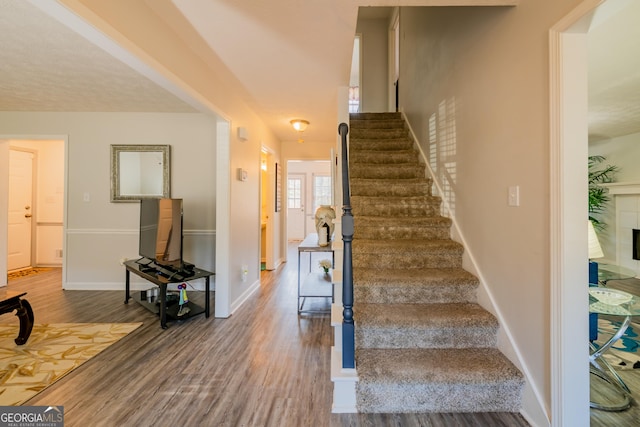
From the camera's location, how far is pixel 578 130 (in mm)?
1238

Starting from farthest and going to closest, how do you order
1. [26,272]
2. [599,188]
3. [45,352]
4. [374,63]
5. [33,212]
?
[374,63], [33,212], [26,272], [599,188], [45,352]

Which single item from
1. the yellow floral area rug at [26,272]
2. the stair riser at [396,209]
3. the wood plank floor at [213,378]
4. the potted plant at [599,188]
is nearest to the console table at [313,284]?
the wood plank floor at [213,378]

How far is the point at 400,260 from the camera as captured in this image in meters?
2.28

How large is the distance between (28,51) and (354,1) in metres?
2.55

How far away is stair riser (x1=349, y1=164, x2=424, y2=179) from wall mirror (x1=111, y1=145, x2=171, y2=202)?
2.56 meters

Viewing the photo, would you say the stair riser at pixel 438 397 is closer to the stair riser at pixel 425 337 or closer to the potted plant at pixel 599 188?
the stair riser at pixel 425 337

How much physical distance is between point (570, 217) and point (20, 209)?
284 inches

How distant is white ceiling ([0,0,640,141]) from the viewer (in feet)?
5.57

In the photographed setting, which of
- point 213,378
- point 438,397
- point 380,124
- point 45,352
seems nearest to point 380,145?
point 380,124

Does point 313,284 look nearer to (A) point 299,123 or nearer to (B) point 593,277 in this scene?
(A) point 299,123

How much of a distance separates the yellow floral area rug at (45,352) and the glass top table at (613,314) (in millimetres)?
3320

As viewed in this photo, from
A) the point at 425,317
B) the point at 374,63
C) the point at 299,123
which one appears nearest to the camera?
the point at 425,317

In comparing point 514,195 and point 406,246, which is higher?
point 514,195

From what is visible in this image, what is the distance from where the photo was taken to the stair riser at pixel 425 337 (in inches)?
68.4
